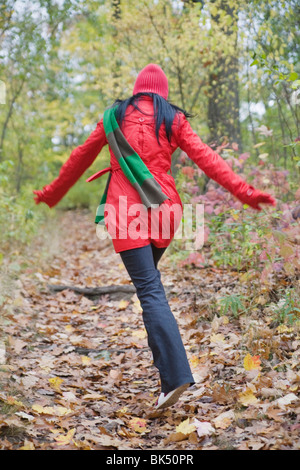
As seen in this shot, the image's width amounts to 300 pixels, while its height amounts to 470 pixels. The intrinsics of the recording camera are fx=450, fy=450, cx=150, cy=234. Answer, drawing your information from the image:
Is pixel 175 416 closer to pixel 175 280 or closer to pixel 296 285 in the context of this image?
pixel 296 285

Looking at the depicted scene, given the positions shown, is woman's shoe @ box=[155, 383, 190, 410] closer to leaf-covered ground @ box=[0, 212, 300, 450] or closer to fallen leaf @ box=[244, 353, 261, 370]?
leaf-covered ground @ box=[0, 212, 300, 450]

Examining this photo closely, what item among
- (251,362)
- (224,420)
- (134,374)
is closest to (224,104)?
(134,374)

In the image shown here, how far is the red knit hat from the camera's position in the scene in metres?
2.90

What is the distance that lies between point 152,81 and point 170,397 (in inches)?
77.1

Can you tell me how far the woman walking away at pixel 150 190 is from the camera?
2.60 meters

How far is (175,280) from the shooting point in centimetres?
535

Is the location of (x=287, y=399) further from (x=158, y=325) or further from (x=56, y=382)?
(x=56, y=382)

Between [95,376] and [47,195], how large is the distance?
1398mm

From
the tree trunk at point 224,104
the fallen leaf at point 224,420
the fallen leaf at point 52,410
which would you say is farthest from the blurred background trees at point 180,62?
the fallen leaf at point 52,410

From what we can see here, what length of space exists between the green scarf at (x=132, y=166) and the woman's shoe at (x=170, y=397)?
1.07 metres

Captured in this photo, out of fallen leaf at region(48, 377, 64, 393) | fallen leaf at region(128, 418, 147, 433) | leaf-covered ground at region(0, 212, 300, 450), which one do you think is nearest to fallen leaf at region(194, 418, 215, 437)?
leaf-covered ground at region(0, 212, 300, 450)

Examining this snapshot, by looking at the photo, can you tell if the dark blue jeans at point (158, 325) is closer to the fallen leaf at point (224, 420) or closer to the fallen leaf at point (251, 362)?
the fallen leaf at point (224, 420)

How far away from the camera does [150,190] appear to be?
2.70m
